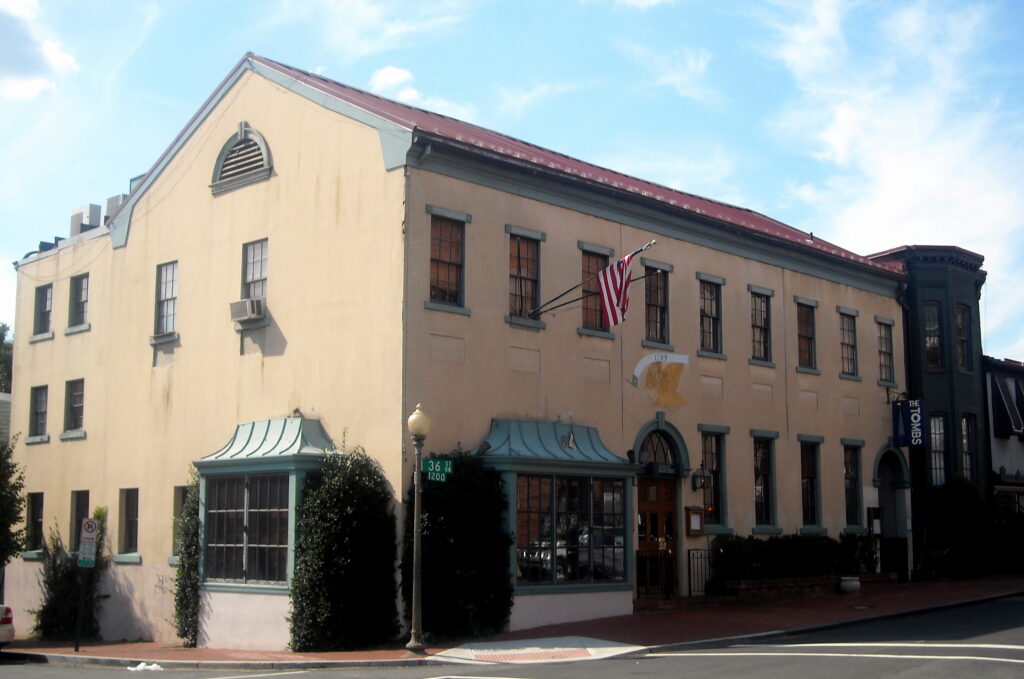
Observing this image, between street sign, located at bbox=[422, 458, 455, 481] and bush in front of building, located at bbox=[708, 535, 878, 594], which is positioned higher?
street sign, located at bbox=[422, 458, 455, 481]

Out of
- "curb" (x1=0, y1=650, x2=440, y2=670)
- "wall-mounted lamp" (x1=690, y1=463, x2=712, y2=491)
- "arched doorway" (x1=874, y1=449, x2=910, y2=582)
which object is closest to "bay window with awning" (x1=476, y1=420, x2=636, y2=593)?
"wall-mounted lamp" (x1=690, y1=463, x2=712, y2=491)

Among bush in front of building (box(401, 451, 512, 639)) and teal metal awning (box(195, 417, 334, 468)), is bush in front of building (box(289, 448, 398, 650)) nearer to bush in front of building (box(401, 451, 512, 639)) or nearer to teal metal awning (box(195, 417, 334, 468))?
bush in front of building (box(401, 451, 512, 639))

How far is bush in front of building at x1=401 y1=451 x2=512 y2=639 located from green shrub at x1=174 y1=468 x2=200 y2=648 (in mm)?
4875

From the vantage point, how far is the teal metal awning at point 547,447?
20.8 m

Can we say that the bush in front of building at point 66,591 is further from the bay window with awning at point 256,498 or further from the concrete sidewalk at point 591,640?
the bay window with awning at point 256,498

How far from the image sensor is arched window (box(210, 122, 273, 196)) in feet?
77.3

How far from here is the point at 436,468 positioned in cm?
1856

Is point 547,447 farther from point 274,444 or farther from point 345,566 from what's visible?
point 274,444

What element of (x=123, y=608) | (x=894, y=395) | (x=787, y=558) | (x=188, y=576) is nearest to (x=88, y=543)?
(x=188, y=576)

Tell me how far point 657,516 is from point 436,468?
8.03m

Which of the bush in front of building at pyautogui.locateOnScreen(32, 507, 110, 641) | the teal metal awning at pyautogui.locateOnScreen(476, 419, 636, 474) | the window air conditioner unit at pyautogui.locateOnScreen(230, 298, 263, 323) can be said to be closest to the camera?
the teal metal awning at pyautogui.locateOnScreen(476, 419, 636, 474)

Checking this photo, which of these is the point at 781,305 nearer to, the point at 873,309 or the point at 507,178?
the point at 873,309

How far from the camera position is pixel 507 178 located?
2231cm

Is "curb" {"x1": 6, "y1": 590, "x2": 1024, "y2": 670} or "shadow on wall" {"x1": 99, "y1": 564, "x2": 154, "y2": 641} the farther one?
"shadow on wall" {"x1": 99, "y1": 564, "x2": 154, "y2": 641}
